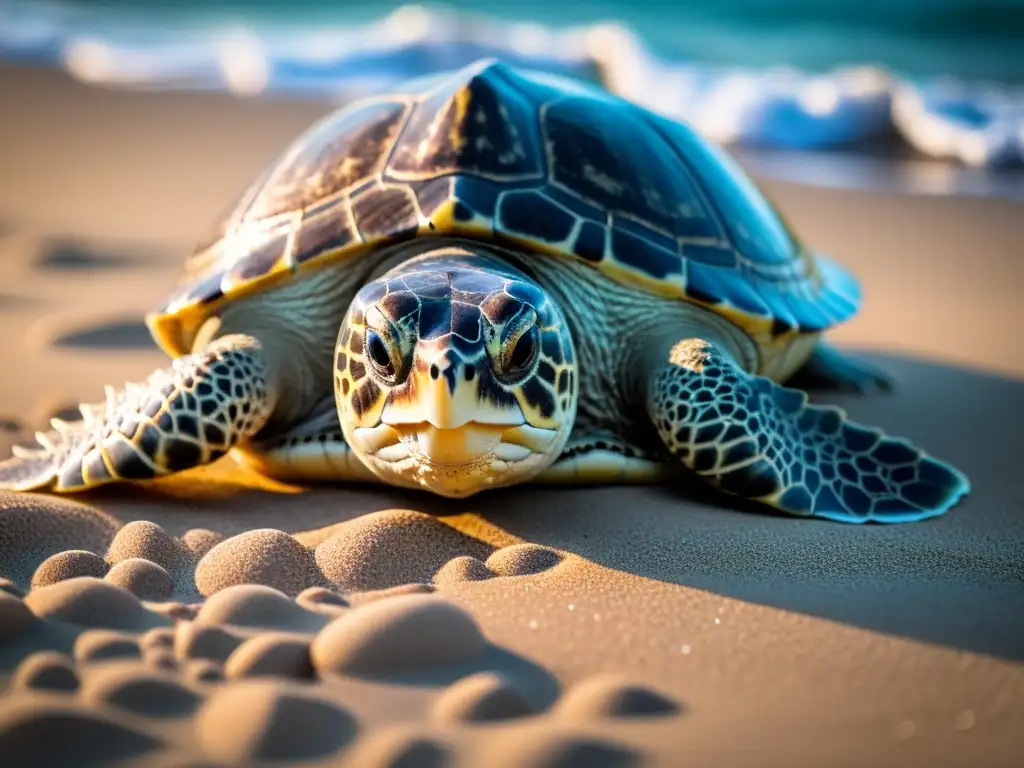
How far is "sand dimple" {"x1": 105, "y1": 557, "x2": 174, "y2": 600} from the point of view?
2.35 metres

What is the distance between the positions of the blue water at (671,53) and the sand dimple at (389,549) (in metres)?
7.28

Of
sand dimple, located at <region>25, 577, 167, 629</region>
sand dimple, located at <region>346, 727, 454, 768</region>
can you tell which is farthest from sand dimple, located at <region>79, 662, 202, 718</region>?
sand dimple, located at <region>346, 727, 454, 768</region>

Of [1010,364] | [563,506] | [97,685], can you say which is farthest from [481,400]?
[1010,364]

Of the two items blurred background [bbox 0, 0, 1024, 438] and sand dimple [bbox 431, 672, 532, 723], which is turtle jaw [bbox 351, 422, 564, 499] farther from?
blurred background [bbox 0, 0, 1024, 438]

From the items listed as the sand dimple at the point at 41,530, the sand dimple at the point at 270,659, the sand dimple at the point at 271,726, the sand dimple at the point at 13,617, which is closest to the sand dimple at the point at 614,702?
the sand dimple at the point at 271,726

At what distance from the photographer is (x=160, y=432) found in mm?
3043

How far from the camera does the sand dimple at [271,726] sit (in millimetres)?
1726

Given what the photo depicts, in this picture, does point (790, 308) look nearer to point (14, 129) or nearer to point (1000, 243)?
point (1000, 243)

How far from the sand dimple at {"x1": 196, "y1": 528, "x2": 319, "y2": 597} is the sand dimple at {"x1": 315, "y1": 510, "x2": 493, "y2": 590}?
61 mm

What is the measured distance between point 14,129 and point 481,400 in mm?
8346

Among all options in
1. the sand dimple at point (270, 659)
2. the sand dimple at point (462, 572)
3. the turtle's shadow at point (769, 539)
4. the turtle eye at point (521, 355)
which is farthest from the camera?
the turtle eye at point (521, 355)

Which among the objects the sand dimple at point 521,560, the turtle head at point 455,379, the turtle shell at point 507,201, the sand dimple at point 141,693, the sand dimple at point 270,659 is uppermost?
the turtle shell at point 507,201

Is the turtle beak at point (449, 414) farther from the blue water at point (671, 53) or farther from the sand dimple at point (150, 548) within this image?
the blue water at point (671, 53)

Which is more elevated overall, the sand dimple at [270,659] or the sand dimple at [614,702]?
the sand dimple at [270,659]
